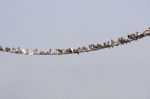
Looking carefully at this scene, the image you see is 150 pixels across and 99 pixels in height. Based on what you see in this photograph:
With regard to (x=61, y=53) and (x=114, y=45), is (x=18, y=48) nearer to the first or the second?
(x=61, y=53)

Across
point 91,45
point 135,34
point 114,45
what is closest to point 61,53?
point 91,45

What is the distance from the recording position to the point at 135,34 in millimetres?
13945

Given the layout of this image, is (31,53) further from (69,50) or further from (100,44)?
(100,44)

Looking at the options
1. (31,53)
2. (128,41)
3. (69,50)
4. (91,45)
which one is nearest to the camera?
(128,41)

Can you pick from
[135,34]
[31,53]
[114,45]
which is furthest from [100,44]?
[31,53]

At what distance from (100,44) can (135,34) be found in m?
1.79

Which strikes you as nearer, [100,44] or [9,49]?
[100,44]

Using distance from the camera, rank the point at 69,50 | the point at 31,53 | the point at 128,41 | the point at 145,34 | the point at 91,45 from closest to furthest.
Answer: the point at 145,34
the point at 128,41
the point at 91,45
the point at 69,50
the point at 31,53

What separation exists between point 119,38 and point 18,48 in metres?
6.82

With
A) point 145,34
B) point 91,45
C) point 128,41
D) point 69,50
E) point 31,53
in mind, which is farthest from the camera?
point 31,53

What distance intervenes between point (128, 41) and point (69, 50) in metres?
3.67

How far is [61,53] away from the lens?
53.5 ft

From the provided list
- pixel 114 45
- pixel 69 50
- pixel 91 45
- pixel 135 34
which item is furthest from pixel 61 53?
pixel 135 34

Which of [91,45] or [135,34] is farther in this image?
[91,45]
